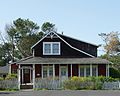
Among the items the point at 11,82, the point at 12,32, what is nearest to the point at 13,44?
the point at 12,32

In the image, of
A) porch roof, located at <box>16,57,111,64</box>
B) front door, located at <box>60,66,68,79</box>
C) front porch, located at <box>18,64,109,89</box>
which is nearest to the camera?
porch roof, located at <box>16,57,111,64</box>

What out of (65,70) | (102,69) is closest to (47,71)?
(65,70)

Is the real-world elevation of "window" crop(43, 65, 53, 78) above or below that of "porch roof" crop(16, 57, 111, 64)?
A: below

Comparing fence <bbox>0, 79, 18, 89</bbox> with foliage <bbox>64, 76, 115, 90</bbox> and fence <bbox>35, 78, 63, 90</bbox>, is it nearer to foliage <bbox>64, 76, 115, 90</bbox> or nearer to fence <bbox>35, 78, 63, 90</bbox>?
fence <bbox>35, 78, 63, 90</bbox>

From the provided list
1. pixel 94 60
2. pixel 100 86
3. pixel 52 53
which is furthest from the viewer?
pixel 52 53

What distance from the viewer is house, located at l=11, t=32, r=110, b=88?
1831 inches

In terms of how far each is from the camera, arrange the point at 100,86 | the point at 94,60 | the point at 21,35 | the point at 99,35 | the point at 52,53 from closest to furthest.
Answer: the point at 100,86 < the point at 94,60 < the point at 52,53 < the point at 99,35 < the point at 21,35

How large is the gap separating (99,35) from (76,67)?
1477 inches

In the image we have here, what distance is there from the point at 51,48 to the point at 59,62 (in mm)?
4261

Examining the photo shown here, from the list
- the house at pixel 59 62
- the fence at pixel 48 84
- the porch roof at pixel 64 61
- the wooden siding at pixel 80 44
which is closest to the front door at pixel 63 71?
the house at pixel 59 62

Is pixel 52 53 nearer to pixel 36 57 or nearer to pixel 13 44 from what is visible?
pixel 36 57

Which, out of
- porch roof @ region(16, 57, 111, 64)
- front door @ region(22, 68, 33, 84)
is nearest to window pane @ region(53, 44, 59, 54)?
porch roof @ region(16, 57, 111, 64)

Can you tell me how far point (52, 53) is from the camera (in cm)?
4969

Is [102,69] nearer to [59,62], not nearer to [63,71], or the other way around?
[63,71]
